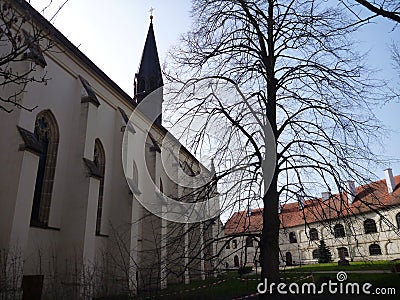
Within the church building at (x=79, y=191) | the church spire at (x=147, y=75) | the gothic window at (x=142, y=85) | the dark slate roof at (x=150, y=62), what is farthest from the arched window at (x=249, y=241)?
the gothic window at (x=142, y=85)

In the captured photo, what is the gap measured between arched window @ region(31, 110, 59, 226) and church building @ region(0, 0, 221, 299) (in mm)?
32

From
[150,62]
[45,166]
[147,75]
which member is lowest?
[45,166]

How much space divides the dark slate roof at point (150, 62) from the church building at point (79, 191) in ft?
22.4

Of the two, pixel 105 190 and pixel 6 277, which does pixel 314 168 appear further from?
pixel 105 190

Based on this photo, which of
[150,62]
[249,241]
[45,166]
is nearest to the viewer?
[249,241]

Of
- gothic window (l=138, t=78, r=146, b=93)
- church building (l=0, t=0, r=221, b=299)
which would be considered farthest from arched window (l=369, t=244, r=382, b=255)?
gothic window (l=138, t=78, r=146, b=93)

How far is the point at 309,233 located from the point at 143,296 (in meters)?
4.16

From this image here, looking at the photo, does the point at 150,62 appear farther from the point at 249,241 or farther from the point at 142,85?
the point at 249,241

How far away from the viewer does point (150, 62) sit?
25.3 meters

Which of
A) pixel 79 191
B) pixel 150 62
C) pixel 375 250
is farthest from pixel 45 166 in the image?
pixel 375 250

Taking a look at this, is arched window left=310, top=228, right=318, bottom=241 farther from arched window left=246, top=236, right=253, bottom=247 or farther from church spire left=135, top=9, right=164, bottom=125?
church spire left=135, top=9, right=164, bottom=125

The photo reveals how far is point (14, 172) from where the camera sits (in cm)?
906

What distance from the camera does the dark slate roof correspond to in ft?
80.4

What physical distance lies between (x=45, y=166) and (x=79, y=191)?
4.61ft
